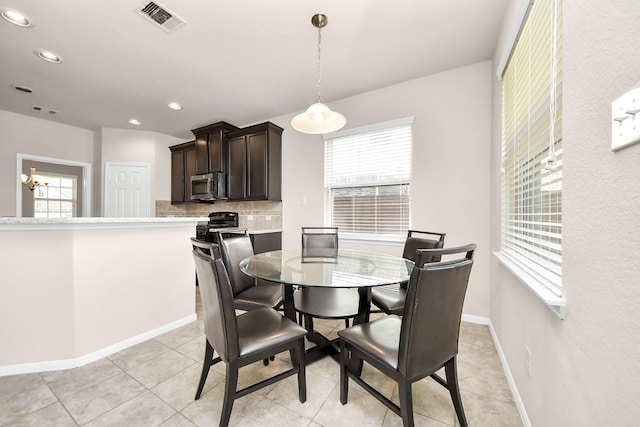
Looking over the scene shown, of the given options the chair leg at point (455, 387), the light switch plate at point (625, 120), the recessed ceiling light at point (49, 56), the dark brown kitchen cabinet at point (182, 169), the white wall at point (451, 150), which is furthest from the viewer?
the dark brown kitchen cabinet at point (182, 169)

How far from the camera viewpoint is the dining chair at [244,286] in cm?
180

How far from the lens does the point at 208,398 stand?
145 cm

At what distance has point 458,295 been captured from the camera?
1089 millimetres

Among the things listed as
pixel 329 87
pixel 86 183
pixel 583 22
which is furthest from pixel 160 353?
pixel 86 183

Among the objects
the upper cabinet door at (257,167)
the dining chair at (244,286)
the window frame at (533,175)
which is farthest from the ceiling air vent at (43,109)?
the window frame at (533,175)

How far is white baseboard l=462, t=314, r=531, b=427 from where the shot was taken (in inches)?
51.1

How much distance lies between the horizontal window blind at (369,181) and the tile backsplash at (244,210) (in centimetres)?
102

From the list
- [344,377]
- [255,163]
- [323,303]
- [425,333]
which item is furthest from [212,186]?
[425,333]

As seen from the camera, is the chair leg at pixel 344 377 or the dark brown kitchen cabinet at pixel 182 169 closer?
the chair leg at pixel 344 377

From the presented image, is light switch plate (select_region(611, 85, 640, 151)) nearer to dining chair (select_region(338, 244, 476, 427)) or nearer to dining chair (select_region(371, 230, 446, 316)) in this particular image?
dining chair (select_region(338, 244, 476, 427))

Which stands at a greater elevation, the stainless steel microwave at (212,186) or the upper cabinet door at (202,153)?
the upper cabinet door at (202,153)

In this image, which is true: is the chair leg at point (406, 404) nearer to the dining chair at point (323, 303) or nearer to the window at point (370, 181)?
the dining chair at point (323, 303)

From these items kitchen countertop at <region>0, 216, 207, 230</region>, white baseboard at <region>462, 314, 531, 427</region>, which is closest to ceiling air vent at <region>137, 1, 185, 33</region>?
kitchen countertop at <region>0, 216, 207, 230</region>

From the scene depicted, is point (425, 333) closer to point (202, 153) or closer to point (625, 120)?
point (625, 120)
